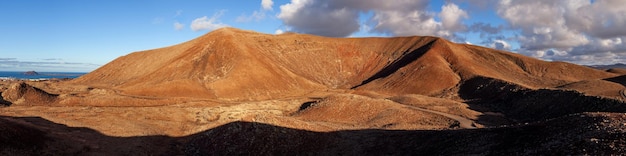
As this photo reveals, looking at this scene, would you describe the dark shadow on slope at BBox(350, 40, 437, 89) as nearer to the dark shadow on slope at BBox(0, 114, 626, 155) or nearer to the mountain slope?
the mountain slope

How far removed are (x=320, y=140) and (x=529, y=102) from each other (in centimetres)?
3183

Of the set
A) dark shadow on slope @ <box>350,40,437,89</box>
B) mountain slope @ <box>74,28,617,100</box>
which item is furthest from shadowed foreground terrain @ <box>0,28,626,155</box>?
dark shadow on slope @ <box>350,40,437,89</box>

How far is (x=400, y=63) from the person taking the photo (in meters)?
86.6

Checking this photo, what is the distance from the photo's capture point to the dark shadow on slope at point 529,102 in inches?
1457

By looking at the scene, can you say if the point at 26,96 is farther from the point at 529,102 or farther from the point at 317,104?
the point at 529,102

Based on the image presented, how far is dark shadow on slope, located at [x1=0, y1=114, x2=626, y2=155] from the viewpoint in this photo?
16.1m

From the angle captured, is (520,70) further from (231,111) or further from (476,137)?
(476,137)

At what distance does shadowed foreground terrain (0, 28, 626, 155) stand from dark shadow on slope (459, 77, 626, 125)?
19 centimetres

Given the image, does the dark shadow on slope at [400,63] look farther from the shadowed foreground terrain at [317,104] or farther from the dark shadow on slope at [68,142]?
the dark shadow on slope at [68,142]

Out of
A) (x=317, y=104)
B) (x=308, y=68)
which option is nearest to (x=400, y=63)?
(x=308, y=68)

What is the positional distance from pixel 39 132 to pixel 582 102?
4533 cm

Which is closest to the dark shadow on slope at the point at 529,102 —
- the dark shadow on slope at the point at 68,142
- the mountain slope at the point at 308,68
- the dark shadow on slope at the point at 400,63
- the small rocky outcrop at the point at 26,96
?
the mountain slope at the point at 308,68

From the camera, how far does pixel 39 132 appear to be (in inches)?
919

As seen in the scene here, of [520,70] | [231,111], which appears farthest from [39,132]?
[520,70]
